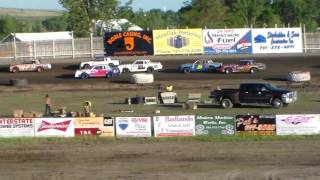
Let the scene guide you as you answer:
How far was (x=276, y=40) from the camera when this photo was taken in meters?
66.8

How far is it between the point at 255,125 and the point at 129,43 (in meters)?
38.0

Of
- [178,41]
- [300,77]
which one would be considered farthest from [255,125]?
[178,41]

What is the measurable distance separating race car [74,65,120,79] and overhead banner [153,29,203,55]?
38.6 feet

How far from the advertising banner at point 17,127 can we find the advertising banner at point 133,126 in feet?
13.2

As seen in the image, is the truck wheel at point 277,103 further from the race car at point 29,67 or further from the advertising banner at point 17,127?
the race car at point 29,67

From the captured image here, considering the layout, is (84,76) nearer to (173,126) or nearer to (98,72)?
(98,72)

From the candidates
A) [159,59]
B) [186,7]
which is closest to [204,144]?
[159,59]

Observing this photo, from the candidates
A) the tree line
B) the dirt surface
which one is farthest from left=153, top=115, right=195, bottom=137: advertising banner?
the tree line

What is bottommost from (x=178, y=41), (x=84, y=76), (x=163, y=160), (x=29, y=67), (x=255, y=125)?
(x=163, y=160)

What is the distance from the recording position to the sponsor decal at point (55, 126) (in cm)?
3031

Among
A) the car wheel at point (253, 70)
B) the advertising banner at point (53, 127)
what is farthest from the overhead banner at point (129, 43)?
the advertising banner at point (53, 127)

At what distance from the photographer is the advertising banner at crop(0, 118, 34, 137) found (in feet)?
99.8

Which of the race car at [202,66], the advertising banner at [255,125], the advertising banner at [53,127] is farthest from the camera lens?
the race car at [202,66]

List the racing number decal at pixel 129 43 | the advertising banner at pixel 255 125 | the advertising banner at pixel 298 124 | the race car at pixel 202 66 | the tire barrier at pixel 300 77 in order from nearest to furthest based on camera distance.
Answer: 1. the advertising banner at pixel 298 124
2. the advertising banner at pixel 255 125
3. the tire barrier at pixel 300 77
4. the race car at pixel 202 66
5. the racing number decal at pixel 129 43
